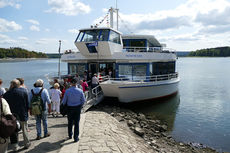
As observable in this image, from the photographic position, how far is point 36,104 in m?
5.25

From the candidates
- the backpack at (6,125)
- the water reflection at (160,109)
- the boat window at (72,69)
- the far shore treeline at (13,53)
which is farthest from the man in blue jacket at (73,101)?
the far shore treeline at (13,53)

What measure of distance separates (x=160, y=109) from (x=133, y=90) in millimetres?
3548

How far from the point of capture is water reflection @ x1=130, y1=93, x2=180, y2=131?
43.6 ft

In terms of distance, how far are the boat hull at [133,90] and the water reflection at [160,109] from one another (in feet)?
2.66

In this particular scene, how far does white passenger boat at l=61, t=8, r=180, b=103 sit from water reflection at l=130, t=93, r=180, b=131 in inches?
31.6

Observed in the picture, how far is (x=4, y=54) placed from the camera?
14712 centimetres

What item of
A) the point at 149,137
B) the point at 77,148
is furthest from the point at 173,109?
the point at 77,148

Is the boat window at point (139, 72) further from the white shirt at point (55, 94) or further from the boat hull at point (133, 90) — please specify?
the white shirt at point (55, 94)

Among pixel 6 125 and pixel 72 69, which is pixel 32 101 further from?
pixel 72 69

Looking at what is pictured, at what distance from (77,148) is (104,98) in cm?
813

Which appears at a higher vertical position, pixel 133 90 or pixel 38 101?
pixel 38 101

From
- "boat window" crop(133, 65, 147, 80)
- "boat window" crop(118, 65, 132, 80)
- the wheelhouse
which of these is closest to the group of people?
the wheelhouse

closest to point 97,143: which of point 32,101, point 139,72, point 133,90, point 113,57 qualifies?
point 32,101

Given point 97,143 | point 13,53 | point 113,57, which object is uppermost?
point 13,53
